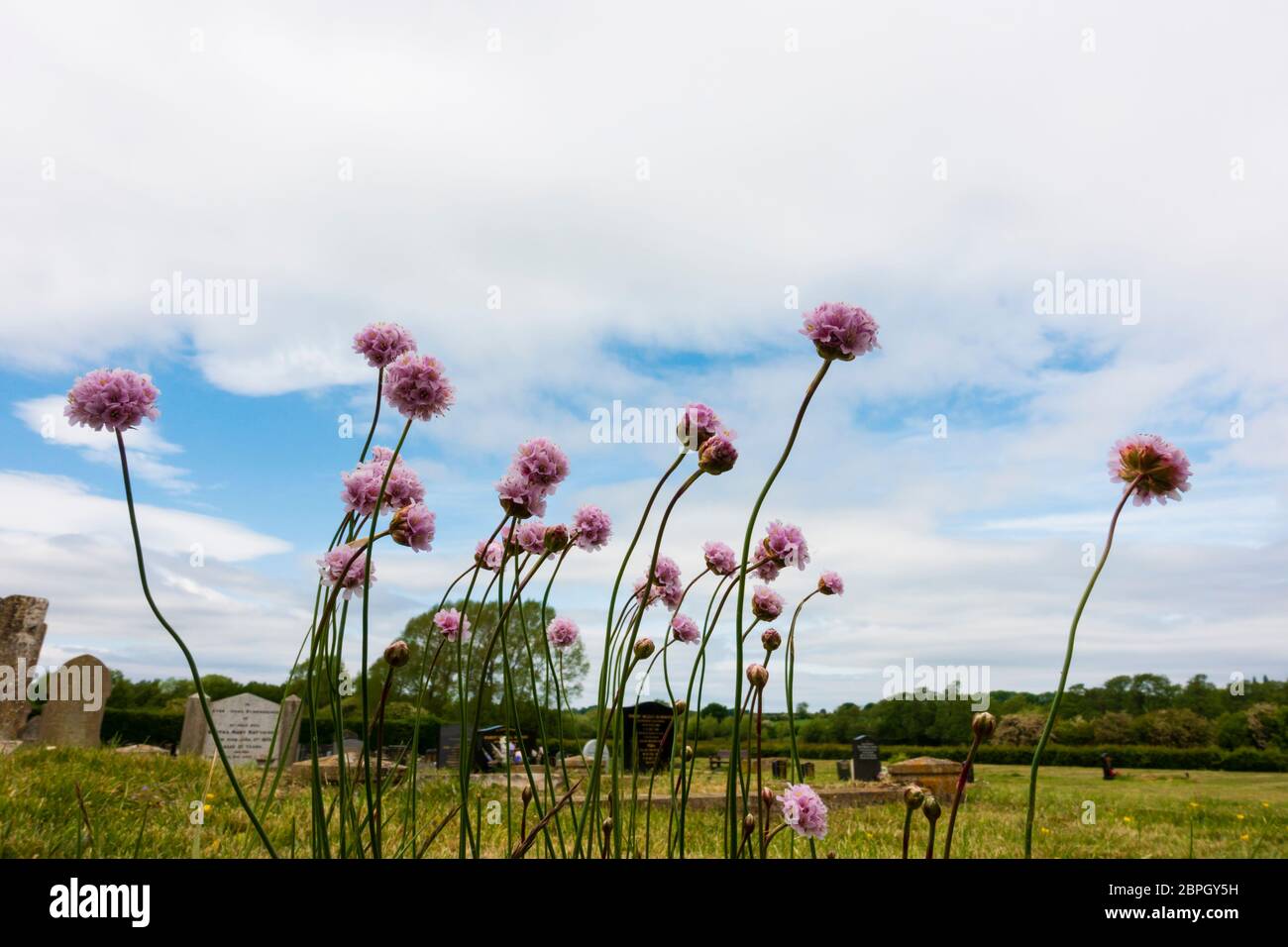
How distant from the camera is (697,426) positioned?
222cm

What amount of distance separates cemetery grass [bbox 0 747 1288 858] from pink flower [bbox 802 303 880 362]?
1649 mm

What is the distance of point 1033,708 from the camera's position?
2447 centimetres

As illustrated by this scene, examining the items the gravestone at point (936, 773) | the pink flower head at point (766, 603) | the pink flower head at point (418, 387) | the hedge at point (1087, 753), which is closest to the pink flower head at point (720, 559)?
the pink flower head at point (766, 603)

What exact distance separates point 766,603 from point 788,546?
1.03 feet

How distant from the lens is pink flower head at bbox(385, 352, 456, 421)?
2.18 meters

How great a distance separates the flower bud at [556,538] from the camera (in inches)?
110

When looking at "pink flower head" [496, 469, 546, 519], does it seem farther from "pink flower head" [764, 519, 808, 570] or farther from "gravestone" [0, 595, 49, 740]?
"gravestone" [0, 595, 49, 740]

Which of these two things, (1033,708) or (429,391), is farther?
(1033,708)

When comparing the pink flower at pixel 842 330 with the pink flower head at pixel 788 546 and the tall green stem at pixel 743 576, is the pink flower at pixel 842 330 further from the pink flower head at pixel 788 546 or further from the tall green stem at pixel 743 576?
the pink flower head at pixel 788 546

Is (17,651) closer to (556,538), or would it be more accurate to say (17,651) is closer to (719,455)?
(556,538)
